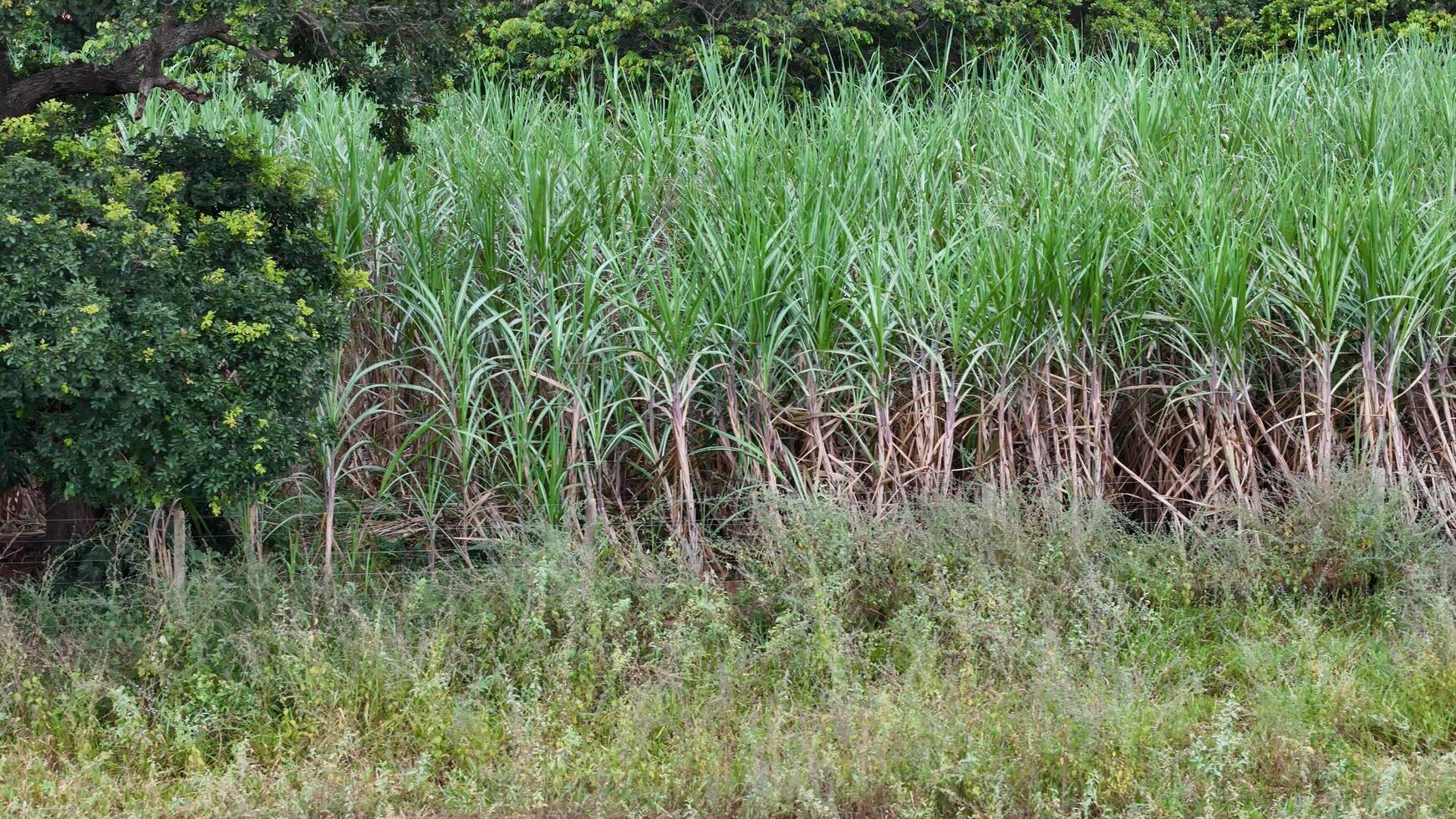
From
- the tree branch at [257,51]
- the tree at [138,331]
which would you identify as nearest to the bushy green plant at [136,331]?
the tree at [138,331]

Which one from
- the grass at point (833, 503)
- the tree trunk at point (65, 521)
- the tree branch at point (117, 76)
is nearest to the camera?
the grass at point (833, 503)

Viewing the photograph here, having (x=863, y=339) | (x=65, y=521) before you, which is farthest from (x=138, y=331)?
(x=863, y=339)

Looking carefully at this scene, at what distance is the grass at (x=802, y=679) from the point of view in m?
3.03

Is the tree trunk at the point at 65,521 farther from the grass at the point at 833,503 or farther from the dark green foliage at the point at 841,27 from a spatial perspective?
the dark green foliage at the point at 841,27

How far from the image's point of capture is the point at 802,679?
11.9 feet

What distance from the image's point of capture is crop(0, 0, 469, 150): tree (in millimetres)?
3432

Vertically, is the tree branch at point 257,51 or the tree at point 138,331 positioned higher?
the tree branch at point 257,51

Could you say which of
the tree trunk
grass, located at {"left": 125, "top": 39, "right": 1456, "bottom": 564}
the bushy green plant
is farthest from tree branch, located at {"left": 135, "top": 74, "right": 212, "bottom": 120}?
the tree trunk

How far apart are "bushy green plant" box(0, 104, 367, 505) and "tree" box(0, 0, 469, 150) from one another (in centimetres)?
25

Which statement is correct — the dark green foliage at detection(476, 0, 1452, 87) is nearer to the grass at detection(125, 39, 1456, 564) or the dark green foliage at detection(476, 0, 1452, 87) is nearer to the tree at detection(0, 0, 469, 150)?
the grass at detection(125, 39, 1456, 564)

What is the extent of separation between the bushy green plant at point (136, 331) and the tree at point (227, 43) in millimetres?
247

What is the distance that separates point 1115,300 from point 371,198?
3231 mm

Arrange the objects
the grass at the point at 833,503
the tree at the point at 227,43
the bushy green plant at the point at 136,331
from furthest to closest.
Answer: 1. the tree at the point at 227,43
2. the bushy green plant at the point at 136,331
3. the grass at the point at 833,503

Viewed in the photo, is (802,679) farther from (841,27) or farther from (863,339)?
(841,27)
